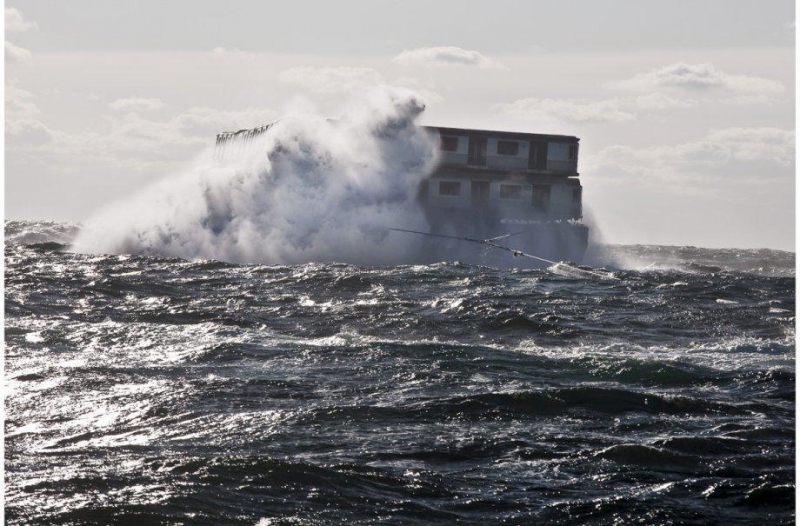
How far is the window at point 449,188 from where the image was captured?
52.7m

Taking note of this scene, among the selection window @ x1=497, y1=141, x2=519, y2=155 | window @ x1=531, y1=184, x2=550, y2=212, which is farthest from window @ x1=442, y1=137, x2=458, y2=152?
window @ x1=531, y1=184, x2=550, y2=212

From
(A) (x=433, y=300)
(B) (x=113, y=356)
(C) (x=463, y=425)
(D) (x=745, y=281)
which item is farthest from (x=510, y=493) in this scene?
(D) (x=745, y=281)

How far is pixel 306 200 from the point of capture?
158ft

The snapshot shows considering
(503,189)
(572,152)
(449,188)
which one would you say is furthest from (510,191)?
(572,152)

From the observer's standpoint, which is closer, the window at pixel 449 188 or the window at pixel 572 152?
the window at pixel 449 188

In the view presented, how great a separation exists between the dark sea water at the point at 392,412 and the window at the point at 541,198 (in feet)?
88.6

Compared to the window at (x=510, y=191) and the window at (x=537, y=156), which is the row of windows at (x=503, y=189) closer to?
the window at (x=510, y=191)

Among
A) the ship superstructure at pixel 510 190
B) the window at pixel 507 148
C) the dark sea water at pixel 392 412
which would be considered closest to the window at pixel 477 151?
the ship superstructure at pixel 510 190

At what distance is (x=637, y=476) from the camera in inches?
433

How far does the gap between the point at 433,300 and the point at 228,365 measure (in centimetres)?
1117

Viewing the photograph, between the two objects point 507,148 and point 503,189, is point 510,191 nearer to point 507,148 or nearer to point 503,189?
point 503,189

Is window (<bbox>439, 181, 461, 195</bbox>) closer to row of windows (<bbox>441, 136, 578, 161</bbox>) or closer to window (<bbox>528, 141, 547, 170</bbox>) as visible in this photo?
row of windows (<bbox>441, 136, 578, 161</bbox>)

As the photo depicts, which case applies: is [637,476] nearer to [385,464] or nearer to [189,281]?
[385,464]

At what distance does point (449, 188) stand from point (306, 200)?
8.34 meters
